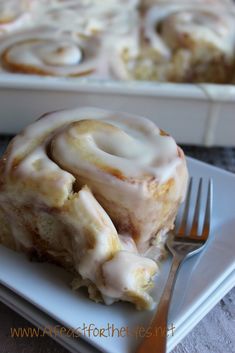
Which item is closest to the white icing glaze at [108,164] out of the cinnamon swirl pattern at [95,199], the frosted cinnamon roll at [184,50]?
the cinnamon swirl pattern at [95,199]

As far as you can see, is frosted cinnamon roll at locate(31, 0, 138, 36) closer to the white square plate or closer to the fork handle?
the white square plate

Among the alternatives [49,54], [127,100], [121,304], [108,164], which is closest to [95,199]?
[108,164]

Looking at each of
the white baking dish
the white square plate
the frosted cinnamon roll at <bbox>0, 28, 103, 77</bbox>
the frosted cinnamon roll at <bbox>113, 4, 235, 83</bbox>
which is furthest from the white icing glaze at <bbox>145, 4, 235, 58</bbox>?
the white square plate

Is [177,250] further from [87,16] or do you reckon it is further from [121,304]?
[87,16]

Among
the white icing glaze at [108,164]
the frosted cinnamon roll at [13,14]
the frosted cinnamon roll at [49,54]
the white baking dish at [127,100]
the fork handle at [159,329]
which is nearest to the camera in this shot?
the fork handle at [159,329]

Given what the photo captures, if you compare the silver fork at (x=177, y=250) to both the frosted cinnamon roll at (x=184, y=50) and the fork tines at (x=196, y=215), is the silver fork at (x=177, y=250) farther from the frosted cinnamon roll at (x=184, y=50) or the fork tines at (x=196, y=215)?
the frosted cinnamon roll at (x=184, y=50)

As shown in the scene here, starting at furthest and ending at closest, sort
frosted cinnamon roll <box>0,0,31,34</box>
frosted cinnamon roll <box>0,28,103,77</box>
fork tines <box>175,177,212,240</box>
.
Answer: frosted cinnamon roll <box>0,0,31,34</box>
frosted cinnamon roll <box>0,28,103,77</box>
fork tines <box>175,177,212,240</box>
